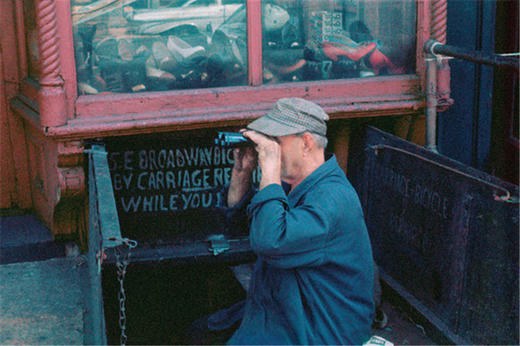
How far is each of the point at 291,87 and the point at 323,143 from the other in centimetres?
134

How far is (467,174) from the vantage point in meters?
3.05

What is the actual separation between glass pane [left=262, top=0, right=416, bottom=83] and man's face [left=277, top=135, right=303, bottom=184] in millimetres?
Answer: 1404

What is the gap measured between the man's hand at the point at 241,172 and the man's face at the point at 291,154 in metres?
0.46

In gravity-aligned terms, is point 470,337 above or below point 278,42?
below

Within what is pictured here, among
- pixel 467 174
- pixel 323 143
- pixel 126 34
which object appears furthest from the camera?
pixel 126 34

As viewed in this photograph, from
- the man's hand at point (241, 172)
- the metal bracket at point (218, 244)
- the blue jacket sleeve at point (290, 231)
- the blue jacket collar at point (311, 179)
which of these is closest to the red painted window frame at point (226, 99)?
the man's hand at point (241, 172)

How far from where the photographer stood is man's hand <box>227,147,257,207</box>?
3102mm

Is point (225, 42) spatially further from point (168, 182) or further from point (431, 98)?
point (431, 98)

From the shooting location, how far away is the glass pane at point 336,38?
12.9 feet

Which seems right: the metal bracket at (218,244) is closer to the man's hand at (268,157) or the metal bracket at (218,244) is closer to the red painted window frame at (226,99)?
the red painted window frame at (226,99)

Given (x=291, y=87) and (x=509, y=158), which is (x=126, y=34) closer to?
(x=291, y=87)

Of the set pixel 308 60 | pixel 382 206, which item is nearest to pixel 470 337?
pixel 382 206

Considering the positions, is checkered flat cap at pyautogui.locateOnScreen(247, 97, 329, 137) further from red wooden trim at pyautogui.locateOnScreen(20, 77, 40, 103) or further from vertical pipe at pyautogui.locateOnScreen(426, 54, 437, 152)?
red wooden trim at pyautogui.locateOnScreen(20, 77, 40, 103)

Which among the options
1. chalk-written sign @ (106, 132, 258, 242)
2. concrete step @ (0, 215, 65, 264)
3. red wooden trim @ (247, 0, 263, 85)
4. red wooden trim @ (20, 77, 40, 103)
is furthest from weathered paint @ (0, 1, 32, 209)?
red wooden trim @ (247, 0, 263, 85)
